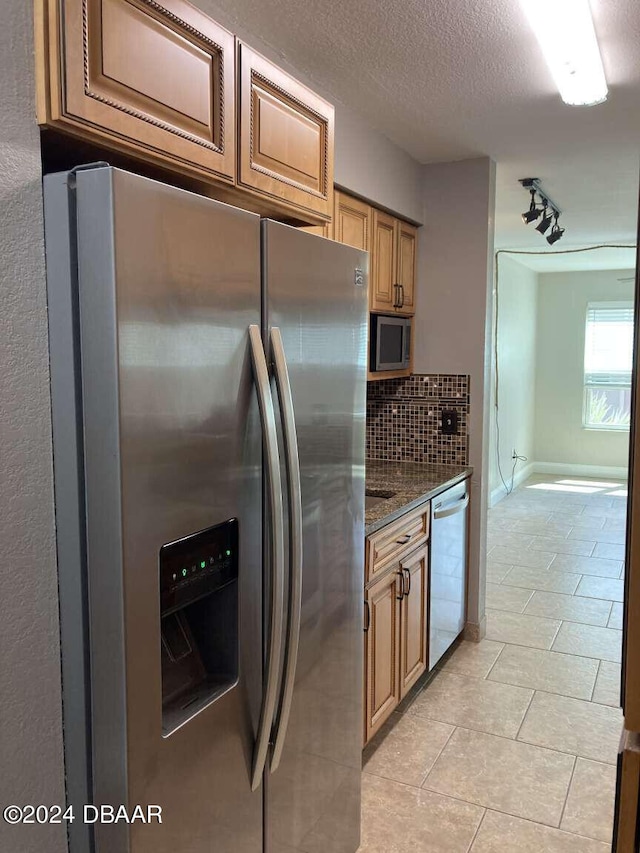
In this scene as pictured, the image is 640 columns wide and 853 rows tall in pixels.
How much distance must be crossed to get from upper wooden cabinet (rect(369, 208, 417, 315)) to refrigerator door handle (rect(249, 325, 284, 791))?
187 centimetres

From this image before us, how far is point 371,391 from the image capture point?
153 inches

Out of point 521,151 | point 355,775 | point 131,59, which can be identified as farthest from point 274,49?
point 355,775

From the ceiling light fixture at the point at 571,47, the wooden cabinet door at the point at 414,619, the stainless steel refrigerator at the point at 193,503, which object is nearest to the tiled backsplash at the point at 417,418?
the wooden cabinet door at the point at 414,619

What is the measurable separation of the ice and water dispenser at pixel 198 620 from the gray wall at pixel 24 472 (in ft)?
0.67

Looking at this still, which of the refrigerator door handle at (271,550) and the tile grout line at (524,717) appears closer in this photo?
Answer: the refrigerator door handle at (271,550)

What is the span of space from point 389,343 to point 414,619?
4.36 ft

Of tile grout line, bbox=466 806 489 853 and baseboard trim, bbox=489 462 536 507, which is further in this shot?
baseboard trim, bbox=489 462 536 507

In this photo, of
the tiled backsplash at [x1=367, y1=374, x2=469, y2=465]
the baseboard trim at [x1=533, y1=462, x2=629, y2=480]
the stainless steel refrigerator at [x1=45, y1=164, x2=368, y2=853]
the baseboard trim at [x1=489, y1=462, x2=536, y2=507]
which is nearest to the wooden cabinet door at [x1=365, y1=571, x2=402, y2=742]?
the stainless steel refrigerator at [x1=45, y1=164, x2=368, y2=853]

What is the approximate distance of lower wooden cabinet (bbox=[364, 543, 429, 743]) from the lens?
251 centimetres

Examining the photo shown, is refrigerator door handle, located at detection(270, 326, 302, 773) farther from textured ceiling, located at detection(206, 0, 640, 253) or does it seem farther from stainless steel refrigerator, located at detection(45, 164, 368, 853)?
textured ceiling, located at detection(206, 0, 640, 253)

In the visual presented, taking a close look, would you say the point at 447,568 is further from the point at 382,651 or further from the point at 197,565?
the point at 197,565

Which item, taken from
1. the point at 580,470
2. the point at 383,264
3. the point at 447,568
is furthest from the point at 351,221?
the point at 580,470

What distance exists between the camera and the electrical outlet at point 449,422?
3.64m

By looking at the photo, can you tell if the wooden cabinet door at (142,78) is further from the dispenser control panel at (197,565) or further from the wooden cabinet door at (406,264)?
the wooden cabinet door at (406,264)
